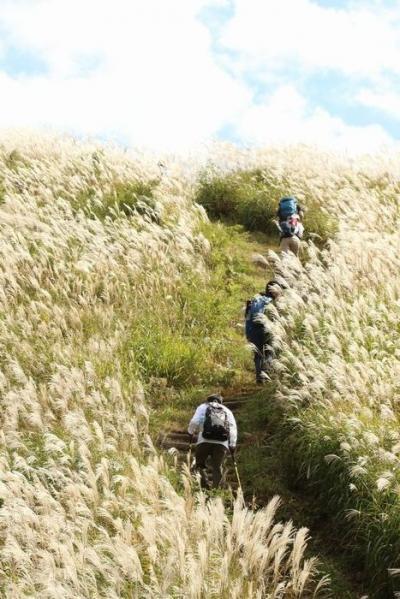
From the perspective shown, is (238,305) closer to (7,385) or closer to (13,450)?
(7,385)

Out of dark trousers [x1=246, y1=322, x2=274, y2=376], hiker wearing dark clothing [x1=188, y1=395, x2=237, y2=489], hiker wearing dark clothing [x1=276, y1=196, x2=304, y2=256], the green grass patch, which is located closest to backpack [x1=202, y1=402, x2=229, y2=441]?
hiker wearing dark clothing [x1=188, y1=395, x2=237, y2=489]

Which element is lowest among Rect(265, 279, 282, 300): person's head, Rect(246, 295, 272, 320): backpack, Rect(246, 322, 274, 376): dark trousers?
Rect(246, 322, 274, 376): dark trousers

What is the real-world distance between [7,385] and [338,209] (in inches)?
400

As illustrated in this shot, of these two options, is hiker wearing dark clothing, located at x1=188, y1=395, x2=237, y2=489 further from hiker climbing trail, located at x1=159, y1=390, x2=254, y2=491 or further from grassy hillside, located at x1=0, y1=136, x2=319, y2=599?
grassy hillside, located at x1=0, y1=136, x2=319, y2=599

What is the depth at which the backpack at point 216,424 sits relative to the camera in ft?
31.3

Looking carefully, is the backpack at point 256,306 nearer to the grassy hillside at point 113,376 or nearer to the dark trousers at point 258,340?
the dark trousers at point 258,340

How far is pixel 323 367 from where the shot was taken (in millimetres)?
10008

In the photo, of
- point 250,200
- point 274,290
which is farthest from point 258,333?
point 250,200

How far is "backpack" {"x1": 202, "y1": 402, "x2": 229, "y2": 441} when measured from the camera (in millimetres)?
9531

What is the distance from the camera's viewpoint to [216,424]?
952 centimetres

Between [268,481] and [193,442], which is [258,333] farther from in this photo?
[268,481]

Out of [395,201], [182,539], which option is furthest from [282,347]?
[395,201]

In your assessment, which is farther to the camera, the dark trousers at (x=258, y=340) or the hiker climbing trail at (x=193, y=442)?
the dark trousers at (x=258, y=340)

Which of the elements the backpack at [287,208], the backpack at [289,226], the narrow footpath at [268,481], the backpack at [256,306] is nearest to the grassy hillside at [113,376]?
A: the narrow footpath at [268,481]
